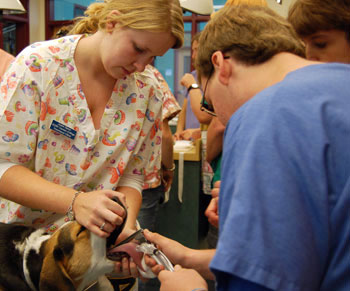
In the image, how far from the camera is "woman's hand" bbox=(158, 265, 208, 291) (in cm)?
101

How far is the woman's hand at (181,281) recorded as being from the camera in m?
1.01

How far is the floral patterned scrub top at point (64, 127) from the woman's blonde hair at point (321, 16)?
71 centimetres

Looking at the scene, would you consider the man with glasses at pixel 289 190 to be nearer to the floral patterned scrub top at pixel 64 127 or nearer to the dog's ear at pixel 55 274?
the dog's ear at pixel 55 274

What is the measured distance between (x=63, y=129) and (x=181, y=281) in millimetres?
726

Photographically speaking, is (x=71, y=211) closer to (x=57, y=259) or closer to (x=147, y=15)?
(x=57, y=259)

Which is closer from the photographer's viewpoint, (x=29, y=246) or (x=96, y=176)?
(x=29, y=246)

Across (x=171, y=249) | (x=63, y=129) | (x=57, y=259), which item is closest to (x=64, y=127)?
(x=63, y=129)

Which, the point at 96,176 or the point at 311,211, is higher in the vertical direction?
the point at 311,211

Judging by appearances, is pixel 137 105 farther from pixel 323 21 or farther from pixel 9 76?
pixel 323 21

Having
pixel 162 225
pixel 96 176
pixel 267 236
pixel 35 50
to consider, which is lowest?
pixel 162 225

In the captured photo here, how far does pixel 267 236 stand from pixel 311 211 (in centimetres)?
9

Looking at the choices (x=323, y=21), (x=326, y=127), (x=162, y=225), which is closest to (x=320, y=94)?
(x=326, y=127)

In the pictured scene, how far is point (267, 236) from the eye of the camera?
2.15 feet

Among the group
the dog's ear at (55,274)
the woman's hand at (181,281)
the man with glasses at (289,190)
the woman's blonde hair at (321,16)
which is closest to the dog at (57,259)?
the dog's ear at (55,274)
